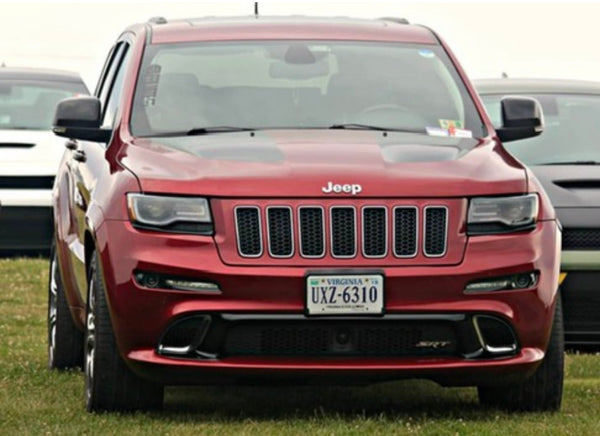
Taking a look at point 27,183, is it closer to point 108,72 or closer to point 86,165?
point 108,72

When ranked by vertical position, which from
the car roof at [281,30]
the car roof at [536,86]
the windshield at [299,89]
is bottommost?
the car roof at [536,86]

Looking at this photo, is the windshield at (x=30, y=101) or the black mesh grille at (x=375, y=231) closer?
the black mesh grille at (x=375, y=231)

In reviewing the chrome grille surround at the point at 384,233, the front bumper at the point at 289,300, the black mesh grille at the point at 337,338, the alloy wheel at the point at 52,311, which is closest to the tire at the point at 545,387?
the front bumper at the point at 289,300

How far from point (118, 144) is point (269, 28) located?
1286 mm

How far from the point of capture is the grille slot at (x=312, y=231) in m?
8.85

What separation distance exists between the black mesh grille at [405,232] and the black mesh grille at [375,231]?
2.0 inches

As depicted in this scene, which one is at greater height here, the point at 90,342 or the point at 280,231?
the point at 280,231

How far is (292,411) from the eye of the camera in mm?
9625

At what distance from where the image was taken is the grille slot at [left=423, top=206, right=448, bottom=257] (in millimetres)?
8938

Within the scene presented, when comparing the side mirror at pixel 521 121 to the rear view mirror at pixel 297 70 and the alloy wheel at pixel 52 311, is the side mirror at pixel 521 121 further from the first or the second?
the alloy wheel at pixel 52 311

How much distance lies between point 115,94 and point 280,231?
227 centimetres

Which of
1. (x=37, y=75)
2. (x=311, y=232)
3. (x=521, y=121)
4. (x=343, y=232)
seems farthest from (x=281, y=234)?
(x=37, y=75)

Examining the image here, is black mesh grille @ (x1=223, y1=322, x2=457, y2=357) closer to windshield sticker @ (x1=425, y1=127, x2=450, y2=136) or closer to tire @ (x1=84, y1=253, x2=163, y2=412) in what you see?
tire @ (x1=84, y1=253, x2=163, y2=412)

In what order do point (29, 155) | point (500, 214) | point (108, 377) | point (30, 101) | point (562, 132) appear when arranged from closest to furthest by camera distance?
point (500, 214) < point (108, 377) < point (562, 132) < point (29, 155) < point (30, 101)
